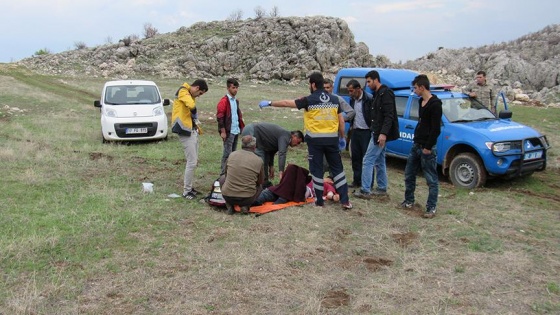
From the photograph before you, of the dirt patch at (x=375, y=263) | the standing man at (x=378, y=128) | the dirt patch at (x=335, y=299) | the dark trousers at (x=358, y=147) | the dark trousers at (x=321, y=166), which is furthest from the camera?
the dark trousers at (x=358, y=147)

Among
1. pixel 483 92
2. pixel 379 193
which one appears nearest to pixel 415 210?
pixel 379 193

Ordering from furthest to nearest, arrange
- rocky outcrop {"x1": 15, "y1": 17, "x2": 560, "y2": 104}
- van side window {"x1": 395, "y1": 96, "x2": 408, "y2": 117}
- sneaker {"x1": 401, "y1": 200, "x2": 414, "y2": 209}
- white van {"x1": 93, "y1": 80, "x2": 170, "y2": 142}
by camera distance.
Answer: rocky outcrop {"x1": 15, "y1": 17, "x2": 560, "y2": 104} < white van {"x1": 93, "y1": 80, "x2": 170, "y2": 142} < van side window {"x1": 395, "y1": 96, "x2": 408, "y2": 117} < sneaker {"x1": 401, "y1": 200, "x2": 414, "y2": 209}

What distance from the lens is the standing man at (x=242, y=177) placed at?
6212 mm

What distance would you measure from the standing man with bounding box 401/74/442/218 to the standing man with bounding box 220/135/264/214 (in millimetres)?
2188

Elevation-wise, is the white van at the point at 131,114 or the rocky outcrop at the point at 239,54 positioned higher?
the rocky outcrop at the point at 239,54

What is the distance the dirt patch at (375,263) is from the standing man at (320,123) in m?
1.79

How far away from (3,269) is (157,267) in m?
1.42

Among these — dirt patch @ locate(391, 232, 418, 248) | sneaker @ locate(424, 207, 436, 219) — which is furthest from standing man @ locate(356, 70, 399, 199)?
dirt patch @ locate(391, 232, 418, 248)

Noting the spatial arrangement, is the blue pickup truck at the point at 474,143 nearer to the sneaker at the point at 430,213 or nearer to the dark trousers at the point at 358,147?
the dark trousers at the point at 358,147

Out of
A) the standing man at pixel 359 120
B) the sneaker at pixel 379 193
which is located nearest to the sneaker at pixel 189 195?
the standing man at pixel 359 120

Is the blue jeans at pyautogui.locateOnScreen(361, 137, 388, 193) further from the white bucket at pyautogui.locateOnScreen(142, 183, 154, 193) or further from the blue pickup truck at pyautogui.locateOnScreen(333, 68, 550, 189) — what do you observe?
the white bucket at pyautogui.locateOnScreen(142, 183, 154, 193)

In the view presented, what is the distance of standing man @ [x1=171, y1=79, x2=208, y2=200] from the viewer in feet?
22.1

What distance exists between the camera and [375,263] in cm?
497

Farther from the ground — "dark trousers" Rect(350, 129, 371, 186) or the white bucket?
"dark trousers" Rect(350, 129, 371, 186)
